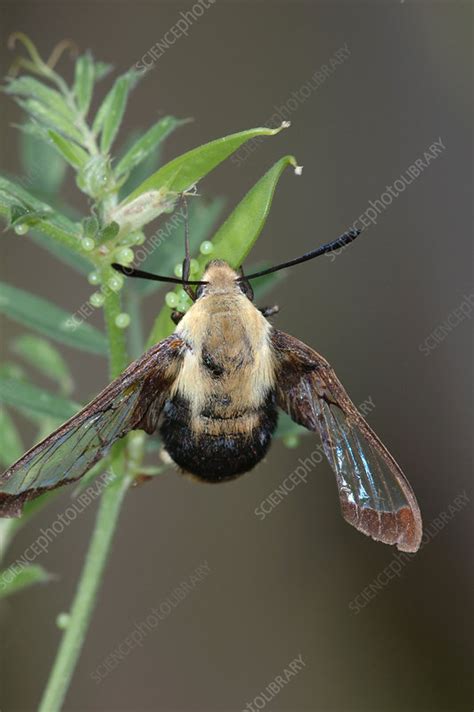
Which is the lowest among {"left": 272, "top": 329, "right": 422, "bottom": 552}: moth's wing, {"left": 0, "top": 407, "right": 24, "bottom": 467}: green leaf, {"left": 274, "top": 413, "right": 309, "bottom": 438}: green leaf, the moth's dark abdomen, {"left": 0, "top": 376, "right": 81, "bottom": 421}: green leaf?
{"left": 0, "top": 407, "right": 24, "bottom": 467}: green leaf

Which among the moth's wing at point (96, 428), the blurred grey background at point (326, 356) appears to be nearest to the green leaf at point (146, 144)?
the moth's wing at point (96, 428)

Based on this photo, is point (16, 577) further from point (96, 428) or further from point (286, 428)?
point (286, 428)

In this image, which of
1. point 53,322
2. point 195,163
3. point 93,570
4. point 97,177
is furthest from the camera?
point 53,322

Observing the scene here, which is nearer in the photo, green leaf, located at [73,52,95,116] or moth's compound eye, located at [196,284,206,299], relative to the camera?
moth's compound eye, located at [196,284,206,299]

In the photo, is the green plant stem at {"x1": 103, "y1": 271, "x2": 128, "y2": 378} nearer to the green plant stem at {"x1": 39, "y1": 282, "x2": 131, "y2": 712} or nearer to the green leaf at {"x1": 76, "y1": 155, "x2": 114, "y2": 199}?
the green plant stem at {"x1": 39, "y1": 282, "x2": 131, "y2": 712}

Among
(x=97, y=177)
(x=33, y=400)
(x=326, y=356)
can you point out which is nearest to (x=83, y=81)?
(x=97, y=177)

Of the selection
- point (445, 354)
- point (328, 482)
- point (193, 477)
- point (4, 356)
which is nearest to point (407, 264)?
point (445, 354)

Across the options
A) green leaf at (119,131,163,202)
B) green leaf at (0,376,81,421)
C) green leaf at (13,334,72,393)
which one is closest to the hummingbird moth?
green leaf at (0,376,81,421)
